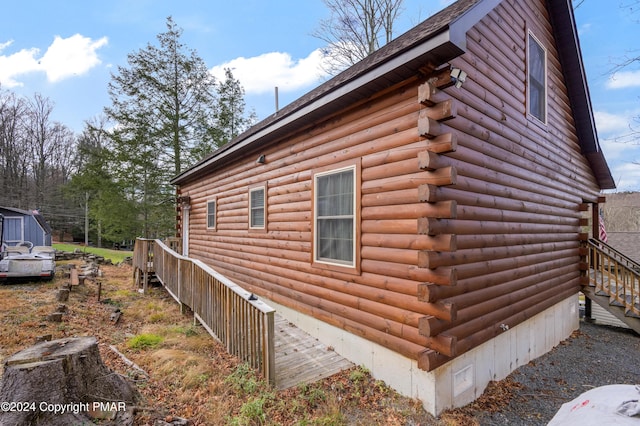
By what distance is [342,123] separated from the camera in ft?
15.5

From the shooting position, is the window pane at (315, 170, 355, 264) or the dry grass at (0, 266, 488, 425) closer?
the dry grass at (0, 266, 488, 425)

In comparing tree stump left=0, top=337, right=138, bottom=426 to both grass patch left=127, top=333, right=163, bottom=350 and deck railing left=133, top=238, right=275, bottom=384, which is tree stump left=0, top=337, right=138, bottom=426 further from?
grass patch left=127, top=333, right=163, bottom=350

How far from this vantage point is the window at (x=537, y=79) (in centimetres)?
559

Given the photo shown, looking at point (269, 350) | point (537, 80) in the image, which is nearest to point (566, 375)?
point (269, 350)

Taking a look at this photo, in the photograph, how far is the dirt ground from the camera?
3.21m

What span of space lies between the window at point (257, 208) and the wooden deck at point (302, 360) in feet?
8.17

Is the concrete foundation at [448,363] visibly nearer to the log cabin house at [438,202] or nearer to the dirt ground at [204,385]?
the log cabin house at [438,202]

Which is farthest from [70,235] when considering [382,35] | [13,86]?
[382,35]

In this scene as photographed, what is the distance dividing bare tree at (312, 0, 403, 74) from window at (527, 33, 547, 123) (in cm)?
916

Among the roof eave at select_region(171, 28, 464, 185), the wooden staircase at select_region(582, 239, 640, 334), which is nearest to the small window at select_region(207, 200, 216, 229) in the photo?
the roof eave at select_region(171, 28, 464, 185)

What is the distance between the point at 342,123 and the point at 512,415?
4449 mm

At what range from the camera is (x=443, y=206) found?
332cm

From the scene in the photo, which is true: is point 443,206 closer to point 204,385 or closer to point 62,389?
point 204,385

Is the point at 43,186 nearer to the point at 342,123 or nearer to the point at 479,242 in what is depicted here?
the point at 342,123
